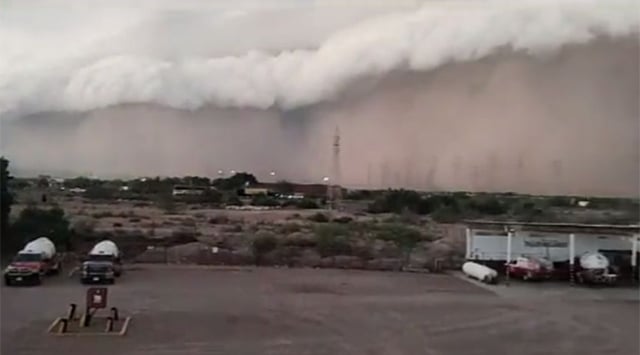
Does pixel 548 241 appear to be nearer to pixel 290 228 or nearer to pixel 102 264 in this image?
pixel 290 228

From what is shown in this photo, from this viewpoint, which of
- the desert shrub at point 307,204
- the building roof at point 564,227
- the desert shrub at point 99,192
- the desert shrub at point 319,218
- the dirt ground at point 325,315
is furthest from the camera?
the building roof at point 564,227

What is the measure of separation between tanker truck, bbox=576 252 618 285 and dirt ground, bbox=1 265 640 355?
0.55 feet

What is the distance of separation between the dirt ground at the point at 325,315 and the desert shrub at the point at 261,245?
0.15 metres

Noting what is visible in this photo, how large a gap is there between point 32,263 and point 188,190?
142cm

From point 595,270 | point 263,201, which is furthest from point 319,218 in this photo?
point 595,270

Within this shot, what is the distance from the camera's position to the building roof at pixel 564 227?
25.4 feet

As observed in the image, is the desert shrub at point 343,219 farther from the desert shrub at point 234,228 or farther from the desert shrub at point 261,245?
the desert shrub at point 234,228

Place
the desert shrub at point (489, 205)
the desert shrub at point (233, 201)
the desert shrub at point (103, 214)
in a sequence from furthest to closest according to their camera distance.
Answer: the desert shrub at point (489, 205) < the desert shrub at point (233, 201) < the desert shrub at point (103, 214)

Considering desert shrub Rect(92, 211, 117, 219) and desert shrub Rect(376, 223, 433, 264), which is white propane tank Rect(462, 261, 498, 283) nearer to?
desert shrub Rect(376, 223, 433, 264)

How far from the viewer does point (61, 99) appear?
6.59 metres

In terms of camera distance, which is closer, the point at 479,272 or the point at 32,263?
the point at 32,263

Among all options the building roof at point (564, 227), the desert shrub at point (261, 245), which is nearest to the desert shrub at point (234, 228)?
the desert shrub at point (261, 245)

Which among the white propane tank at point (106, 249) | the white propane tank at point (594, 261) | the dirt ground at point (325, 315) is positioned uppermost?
the white propane tank at point (106, 249)

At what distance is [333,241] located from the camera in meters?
7.71
